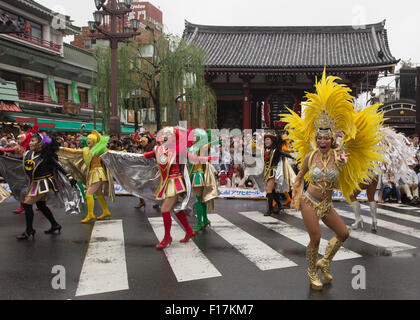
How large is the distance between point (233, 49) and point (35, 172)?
20.5 m

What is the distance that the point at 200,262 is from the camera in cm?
543

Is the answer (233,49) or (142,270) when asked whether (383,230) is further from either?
(233,49)

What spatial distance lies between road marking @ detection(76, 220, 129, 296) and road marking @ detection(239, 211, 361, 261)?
290 cm

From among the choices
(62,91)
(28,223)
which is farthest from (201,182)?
(62,91)

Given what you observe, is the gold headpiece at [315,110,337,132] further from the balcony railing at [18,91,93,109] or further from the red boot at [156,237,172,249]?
the balcony railing at [18,91,93,109]

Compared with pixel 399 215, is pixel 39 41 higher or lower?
higher

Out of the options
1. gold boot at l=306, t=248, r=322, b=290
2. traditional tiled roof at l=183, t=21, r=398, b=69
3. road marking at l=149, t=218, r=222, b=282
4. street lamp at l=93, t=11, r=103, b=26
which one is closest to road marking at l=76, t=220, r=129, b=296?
road marking at l=149, t=218, r=222, b=282

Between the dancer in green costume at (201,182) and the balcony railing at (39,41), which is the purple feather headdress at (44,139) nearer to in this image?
the dancer in green costume at (201,182)

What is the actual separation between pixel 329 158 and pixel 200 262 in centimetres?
222

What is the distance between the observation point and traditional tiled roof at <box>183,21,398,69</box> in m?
23.2

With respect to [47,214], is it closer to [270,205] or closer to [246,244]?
[246,244]

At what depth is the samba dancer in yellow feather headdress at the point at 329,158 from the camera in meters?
4.50

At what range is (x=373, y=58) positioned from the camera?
23156mm
